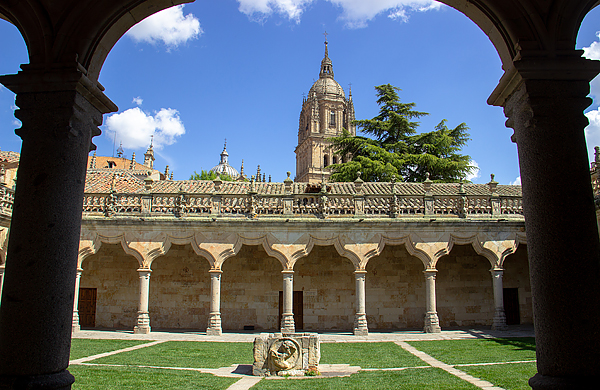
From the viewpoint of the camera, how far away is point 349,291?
64.9 ft

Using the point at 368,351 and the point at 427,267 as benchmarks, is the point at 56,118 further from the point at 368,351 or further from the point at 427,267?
the point at 427,267

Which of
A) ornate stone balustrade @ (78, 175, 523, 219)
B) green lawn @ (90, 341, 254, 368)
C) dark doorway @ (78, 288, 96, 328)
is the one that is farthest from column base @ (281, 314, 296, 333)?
dark doorway @ (78, 288, 96, 328)

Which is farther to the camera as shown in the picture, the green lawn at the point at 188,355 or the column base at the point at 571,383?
the green lawn at the point at 188,355

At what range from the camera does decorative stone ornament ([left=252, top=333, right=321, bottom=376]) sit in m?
8.99

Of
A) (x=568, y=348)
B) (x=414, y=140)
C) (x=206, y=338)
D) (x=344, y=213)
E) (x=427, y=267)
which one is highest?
(x=414, y=140)

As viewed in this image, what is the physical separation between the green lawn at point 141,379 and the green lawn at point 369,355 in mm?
3376

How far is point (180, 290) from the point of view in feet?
64.6

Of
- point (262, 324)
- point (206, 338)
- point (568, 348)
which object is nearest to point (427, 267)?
point (262, 324)

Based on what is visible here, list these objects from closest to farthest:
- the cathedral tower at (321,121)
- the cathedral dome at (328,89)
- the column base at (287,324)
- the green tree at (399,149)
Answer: the column base at (287,324) < the green tree at (399,149) < the cathedral tower at (321,121) < the cathedral dome at (328,89)

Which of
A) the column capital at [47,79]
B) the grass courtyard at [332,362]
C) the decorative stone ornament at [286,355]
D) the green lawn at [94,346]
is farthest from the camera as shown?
the green lawn at [94,346]

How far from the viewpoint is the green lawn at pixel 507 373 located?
771cm

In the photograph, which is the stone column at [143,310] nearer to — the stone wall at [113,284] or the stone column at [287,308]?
the stone wall at [113,284]

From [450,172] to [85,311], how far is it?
2360cm

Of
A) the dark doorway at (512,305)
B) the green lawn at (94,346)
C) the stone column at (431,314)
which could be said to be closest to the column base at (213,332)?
the green lawn at (94,346)
